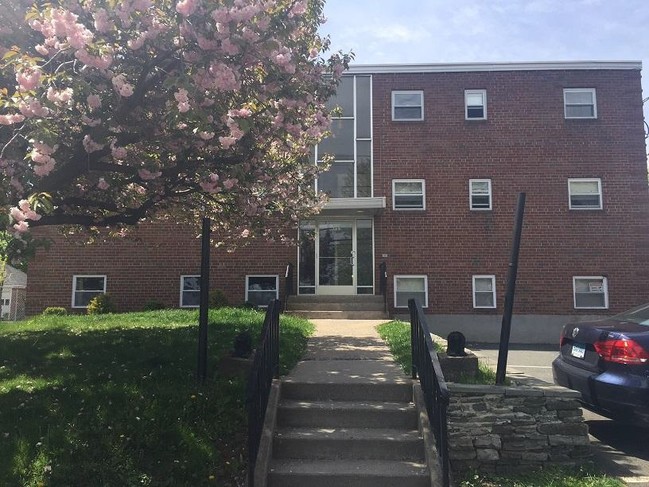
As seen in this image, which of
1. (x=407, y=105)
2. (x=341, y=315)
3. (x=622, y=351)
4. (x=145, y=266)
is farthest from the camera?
(x=407, y=105)

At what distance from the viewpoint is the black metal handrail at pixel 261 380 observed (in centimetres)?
392

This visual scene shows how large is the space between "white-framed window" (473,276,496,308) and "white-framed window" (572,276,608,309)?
2.30 meters

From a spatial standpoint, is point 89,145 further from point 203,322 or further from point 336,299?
point 336,299

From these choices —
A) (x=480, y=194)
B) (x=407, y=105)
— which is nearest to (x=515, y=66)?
(x=407, y=105)

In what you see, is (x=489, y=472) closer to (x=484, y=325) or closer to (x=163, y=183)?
(x=163, y=183)

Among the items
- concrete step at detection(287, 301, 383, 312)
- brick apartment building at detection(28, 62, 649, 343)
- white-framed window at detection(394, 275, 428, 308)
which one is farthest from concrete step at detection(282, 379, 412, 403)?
white-framed window at detection(394, 275, 428, 308)

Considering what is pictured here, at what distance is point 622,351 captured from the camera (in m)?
5.12

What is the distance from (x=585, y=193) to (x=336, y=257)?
7.52 metres

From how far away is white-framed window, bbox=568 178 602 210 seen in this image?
16344 millimetres

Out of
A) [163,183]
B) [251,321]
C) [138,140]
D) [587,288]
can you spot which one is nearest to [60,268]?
[251,321]

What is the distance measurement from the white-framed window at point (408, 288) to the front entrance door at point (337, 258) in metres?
0.75

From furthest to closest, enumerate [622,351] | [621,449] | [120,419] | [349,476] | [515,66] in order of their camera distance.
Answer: [515,66] < [621,449] < [622,351] < [120,419] < [349,476]

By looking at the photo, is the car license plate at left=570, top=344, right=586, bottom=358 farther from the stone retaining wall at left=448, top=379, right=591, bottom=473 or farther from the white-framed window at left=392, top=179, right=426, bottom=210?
the white-framed window at left=392, top=179, right=426, bottom=210

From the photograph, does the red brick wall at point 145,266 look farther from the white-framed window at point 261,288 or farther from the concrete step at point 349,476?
the concrete step at point 349,476
